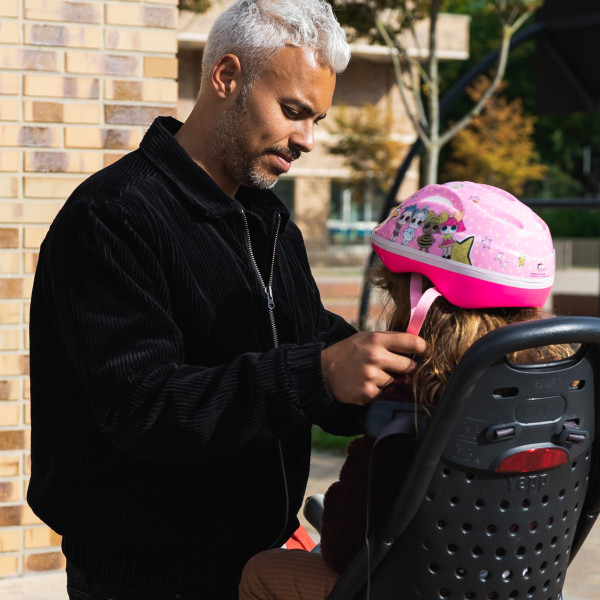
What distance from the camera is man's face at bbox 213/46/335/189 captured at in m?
1.98

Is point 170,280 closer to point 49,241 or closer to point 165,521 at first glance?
point 49,241

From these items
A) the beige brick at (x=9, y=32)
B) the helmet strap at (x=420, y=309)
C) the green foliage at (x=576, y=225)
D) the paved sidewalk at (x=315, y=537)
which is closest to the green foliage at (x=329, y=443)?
the paved sidewalk at (x=315, y=537)

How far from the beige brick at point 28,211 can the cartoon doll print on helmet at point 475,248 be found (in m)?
2.04

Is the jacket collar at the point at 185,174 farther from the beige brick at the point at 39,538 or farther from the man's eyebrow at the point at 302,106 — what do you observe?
the beige brick at the point at 39,538

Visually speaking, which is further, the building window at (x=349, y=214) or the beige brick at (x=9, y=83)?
the building window at (x=349, y=214)

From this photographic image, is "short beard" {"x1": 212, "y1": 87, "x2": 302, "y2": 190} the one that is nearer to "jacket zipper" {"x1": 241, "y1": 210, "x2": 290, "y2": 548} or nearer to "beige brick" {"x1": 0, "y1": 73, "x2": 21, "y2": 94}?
"jacket zipper" {"x1": 241, "y1": 210, "x2": 290, "y2": 548}

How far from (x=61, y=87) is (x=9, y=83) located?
0.18m

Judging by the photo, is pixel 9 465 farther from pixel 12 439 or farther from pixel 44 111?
pixel 44 111

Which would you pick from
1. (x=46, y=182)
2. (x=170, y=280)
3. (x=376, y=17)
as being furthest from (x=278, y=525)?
(x=376, y=17)

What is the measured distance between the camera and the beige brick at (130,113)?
3.52 metres

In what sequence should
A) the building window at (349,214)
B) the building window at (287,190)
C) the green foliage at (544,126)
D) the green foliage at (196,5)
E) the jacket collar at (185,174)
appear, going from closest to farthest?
1. the jacket collar at (185,174)
2. the green foliage at (196,5)
3. the building window at (287,190)
4. the building window at (349,214)
5. the green foliage at (544,126)

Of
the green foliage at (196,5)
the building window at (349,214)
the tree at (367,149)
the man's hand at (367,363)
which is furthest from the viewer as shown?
the building window at (349,214)

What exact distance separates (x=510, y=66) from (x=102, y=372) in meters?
44.2

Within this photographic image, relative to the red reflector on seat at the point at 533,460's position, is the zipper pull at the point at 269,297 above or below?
above
